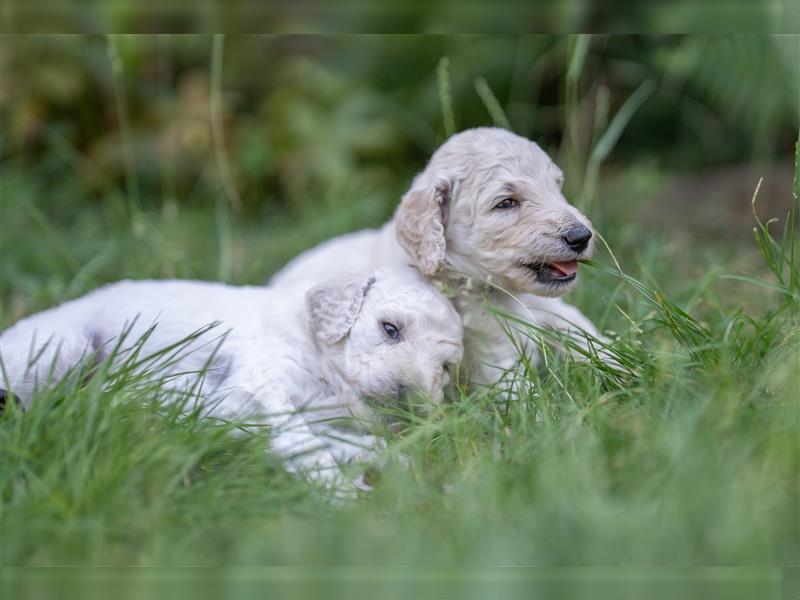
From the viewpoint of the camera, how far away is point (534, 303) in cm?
458

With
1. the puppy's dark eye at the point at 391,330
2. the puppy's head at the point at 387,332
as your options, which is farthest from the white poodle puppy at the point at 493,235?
the puppy's dark eye at the point at 391,330

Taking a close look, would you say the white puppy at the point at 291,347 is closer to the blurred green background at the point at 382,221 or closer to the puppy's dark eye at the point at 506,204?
the blurred green background at the point at 382,221

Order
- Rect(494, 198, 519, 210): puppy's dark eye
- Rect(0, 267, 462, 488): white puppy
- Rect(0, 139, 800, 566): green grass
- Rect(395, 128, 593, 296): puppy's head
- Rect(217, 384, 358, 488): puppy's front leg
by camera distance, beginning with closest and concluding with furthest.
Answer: Rect(0, 139, 800, 566): green grass, Rect(217, 384, 358, 488): puppy's front leg, Rect(0, 267, 462, 488): white puppy, Rect(395, 128, 593, 296): puppy's head, Rect(494, 198, 519, 210): puppy's dark eye

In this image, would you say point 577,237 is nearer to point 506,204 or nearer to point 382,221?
point 506,204

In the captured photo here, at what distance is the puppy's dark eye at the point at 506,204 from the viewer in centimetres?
425

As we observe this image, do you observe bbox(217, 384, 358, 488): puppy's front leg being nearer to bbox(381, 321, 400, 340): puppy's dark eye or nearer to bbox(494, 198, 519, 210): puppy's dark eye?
bbox(381, 321, 400, 340): puppy's dark eye

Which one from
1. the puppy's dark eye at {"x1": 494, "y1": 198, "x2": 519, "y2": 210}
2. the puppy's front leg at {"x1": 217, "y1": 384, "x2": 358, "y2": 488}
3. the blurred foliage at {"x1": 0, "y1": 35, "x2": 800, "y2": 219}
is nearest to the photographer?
the puppy's front leg at {"x1": 217, "y1": 384, "x2": 358, "y2": 488}

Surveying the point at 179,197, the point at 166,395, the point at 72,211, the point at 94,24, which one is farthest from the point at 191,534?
the point at 179,197

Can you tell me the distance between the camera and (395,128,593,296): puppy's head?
4125 mm

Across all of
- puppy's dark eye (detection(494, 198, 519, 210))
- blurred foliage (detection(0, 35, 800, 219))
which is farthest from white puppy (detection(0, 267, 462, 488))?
blurred foliage (detection(0, 35, 800, 219))

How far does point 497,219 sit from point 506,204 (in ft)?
0.28

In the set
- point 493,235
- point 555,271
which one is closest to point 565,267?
point 555,271

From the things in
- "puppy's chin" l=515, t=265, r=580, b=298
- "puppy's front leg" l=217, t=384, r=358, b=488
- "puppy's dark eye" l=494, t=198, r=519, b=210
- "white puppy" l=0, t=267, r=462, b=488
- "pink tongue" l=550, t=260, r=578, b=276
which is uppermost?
"puppy's dark eye" l=494, t=198, r=519, b=210

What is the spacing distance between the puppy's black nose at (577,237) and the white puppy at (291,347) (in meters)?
0.59
